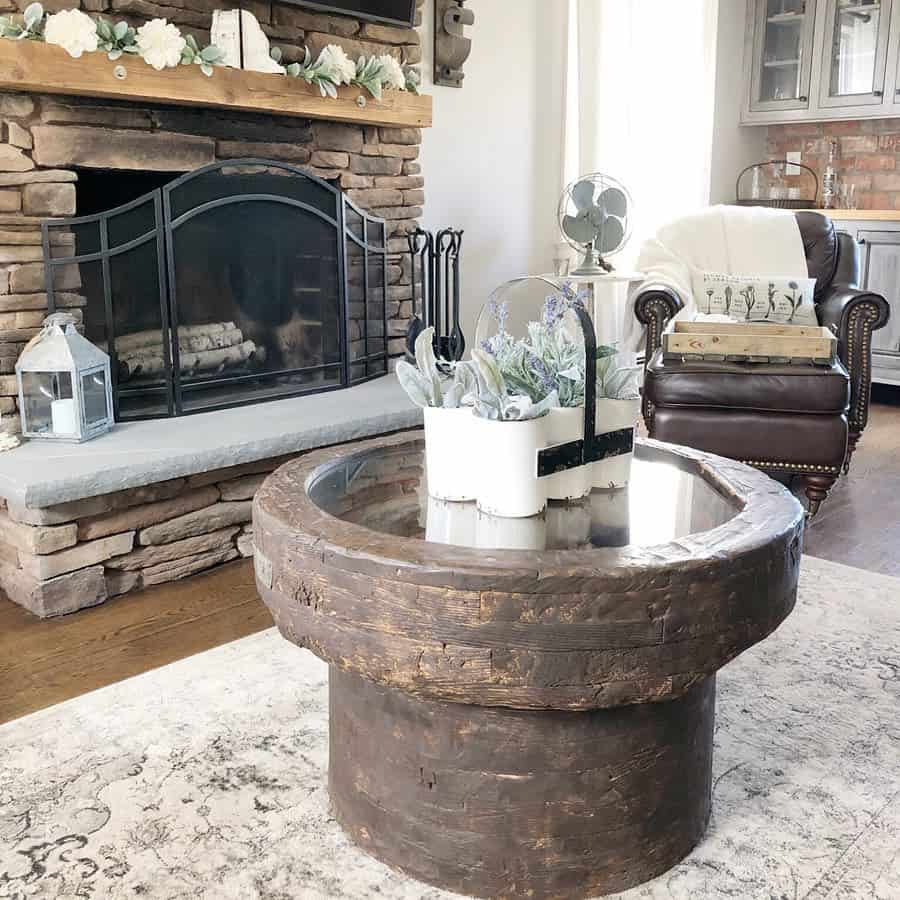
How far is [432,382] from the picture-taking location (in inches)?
62.4

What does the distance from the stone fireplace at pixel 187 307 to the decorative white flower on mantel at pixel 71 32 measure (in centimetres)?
13

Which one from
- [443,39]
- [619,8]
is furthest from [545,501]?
[619,8]

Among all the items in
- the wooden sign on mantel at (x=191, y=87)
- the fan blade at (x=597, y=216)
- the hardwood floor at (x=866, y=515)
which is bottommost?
the hardwood floor at (x=866, y=515)

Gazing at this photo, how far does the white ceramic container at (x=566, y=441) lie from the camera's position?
1.52 metres

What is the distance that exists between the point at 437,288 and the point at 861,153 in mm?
2779

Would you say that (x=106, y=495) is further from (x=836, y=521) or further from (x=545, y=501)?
(x=836, y=521)

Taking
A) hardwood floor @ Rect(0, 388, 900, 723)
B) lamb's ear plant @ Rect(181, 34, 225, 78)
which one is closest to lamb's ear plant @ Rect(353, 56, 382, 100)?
lamb's ear plant @ Rect(181, 34, 225, 78)

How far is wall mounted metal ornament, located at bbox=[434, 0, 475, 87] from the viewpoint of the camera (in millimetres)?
4117

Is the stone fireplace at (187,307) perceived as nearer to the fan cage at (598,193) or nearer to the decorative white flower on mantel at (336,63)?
the decorative white flower on mantel at (336,63)

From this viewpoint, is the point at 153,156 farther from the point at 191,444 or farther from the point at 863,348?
the point at 863,348

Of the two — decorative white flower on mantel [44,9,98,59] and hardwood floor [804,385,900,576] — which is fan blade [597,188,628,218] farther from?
decorative white flower on mantel [44,9,98,59]

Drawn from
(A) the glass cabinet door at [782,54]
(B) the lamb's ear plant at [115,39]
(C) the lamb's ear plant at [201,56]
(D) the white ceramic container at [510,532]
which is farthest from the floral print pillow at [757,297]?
(D) the white ceramic container at [510,532]

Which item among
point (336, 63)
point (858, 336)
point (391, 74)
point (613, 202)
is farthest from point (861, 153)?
point (336, 63)

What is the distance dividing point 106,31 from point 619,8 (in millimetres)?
2890
